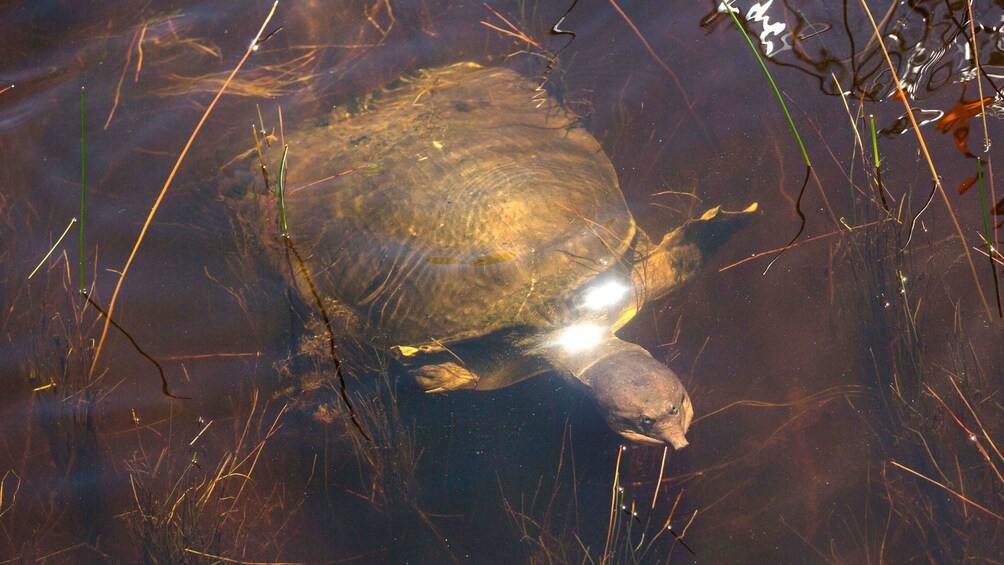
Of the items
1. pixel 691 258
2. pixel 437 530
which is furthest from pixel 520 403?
pixel 691 258

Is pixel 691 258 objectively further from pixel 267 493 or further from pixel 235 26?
pixel 235 26

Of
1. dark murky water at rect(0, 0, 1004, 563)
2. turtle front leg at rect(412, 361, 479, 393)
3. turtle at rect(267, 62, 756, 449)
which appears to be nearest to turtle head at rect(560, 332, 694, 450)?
turtle at rect(267, 62, 756, 449)

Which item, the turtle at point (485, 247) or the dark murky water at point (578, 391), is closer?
the turtle at point (485, 247)

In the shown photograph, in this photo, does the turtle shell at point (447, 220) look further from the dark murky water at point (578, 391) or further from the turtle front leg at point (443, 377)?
the dark murky water at point (578, 391)

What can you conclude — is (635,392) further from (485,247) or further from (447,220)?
(447,220)

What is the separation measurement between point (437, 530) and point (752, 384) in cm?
170

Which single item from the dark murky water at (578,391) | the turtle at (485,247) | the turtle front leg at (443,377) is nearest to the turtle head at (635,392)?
the turtle at (485,247)

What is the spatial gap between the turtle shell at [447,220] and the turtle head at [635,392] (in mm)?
283

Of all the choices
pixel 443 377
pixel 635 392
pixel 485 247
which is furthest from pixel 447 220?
pixel 635 392

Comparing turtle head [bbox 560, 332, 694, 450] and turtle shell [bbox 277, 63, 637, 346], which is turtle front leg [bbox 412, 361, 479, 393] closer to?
turtle shell [bbox 277, 63, 637, 346]

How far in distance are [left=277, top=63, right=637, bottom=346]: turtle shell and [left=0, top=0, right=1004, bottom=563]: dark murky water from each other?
0.29 m

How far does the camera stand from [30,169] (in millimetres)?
3139

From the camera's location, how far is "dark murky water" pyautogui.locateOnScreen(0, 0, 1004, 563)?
9.41 feet

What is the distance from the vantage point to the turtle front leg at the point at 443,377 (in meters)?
2.98
